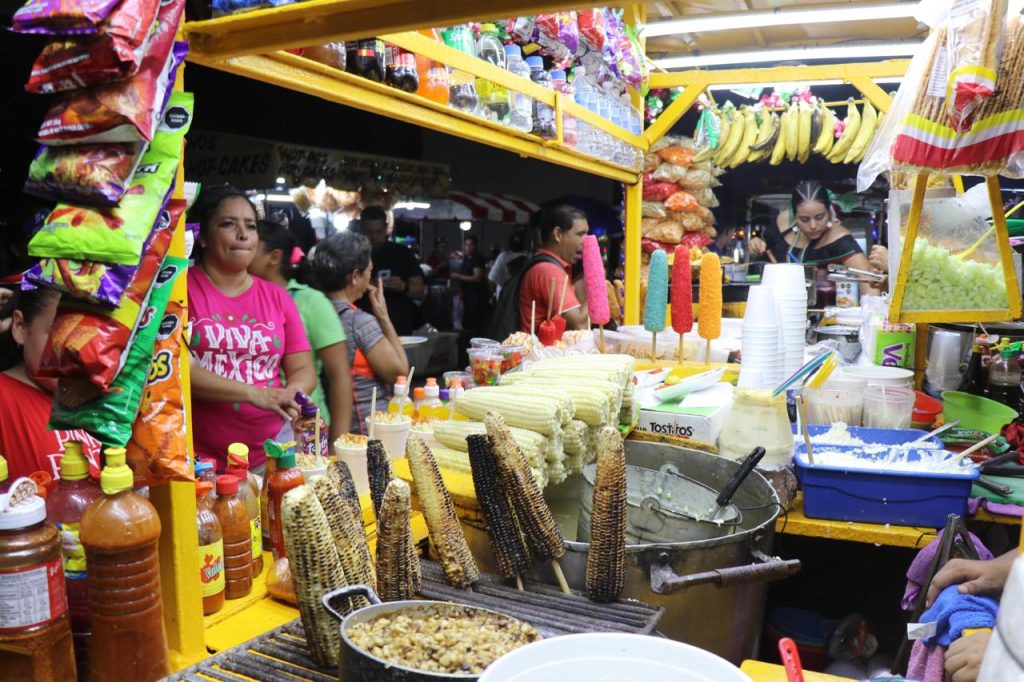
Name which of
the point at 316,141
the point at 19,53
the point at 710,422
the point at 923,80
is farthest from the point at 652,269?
the point at 316,141

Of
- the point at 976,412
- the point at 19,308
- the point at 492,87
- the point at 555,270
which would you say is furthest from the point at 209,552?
the point at 555,270

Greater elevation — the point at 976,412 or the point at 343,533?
the point at 343,533

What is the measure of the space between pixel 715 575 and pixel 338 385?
263 cm

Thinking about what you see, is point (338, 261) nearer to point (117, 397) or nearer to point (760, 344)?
point (760, 344)

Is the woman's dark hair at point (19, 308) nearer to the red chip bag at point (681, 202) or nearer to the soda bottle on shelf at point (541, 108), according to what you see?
the soda bottle on shelf at point (541, 108)

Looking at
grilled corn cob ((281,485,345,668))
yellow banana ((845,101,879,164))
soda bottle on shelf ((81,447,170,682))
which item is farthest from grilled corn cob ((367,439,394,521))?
yellow banana ((845,101,879,164))

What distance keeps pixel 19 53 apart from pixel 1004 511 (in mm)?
5585

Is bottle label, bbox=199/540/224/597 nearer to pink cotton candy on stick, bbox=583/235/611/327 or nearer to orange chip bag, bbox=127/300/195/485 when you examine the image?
orange chip bag, bbox=127/300/195/485

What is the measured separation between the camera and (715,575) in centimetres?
163

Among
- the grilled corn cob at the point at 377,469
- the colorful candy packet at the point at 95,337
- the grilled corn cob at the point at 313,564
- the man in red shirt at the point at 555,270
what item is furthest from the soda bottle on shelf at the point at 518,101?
the grilled corn cob at the point at 313,564

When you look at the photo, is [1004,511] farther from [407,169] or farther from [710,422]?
[407,169]

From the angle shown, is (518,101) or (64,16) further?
(518,101)

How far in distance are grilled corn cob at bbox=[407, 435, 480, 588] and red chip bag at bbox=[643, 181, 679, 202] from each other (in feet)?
22.8

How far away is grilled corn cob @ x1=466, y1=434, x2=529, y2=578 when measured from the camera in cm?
167
